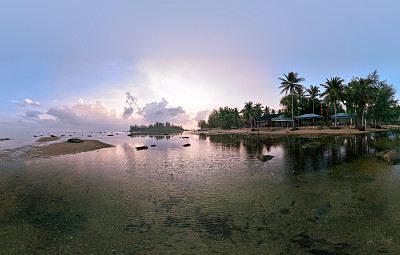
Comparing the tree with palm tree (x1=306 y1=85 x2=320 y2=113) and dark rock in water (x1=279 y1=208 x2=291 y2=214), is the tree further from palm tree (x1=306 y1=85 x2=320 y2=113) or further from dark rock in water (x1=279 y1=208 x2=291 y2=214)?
dark rock in water (x1=279 y1=208 x2=291 y2=214)

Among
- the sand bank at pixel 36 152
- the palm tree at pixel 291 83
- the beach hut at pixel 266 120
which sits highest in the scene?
the palm tree at pixel 291 83

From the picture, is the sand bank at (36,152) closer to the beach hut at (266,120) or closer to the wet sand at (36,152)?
the wet sand at (36,152)

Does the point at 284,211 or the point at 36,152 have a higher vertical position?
the point at 36,152

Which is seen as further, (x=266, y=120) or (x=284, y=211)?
(x=266, y=120)

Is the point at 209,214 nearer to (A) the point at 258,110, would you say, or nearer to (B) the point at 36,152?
(B) the point at 36,152

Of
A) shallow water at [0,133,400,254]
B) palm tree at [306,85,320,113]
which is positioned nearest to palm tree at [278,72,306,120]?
palm tree at [306,85,320,113]

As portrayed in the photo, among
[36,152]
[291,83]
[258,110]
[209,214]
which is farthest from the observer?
[258,110]

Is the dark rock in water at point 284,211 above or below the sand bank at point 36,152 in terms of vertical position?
below

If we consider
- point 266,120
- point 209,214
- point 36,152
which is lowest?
point 209,214

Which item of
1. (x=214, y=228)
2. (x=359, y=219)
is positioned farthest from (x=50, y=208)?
(x=359, y=219)

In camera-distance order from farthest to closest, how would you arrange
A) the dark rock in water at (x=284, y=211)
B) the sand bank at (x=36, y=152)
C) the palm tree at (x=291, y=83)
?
the palm tree at (x=291, y=83)
the sand bank at (x=36, y=152)
the dark rock in water at (x=284, y=211)

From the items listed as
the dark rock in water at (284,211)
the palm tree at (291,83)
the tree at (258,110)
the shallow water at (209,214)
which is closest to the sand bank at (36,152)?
the shallow water at (209,214)

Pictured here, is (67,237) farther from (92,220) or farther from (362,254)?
(362,254)

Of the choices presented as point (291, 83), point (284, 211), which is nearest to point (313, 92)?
point (291, 83)
